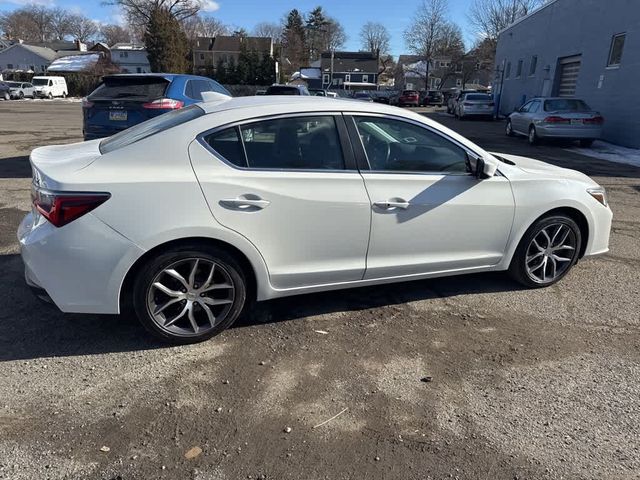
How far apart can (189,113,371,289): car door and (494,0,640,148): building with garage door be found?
51.3 ft

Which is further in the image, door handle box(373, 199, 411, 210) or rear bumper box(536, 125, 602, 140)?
rear bumper box(536, 125, 602, 140)

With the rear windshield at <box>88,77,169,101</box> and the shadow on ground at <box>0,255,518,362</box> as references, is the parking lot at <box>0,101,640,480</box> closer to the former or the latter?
the shadow on ground at <box>0,255,518,362</box>

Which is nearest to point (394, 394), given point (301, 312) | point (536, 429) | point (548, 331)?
point (536, 429)

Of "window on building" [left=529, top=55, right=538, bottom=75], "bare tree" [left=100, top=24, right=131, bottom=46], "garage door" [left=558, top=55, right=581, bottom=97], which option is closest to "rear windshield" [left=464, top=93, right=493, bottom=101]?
"window on building" [left=529, top=55, right=538, bottom=75]

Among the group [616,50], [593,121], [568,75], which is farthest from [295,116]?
[568,75]

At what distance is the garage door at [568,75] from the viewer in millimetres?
20978

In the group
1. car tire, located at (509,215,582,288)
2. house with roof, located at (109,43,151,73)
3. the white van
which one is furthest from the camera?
house with roof, located at (109,43,151,73)

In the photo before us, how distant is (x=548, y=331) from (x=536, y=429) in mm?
1265

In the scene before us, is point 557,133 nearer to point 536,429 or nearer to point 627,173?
point 627,173

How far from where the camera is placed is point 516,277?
4430 millimetres

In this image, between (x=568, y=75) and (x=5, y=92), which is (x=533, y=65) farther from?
(x=5, y=92)

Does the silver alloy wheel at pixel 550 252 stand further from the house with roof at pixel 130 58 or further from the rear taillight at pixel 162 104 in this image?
the house with roof at pixel 130 58

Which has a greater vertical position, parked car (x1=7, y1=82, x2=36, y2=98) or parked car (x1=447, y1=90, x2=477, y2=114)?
parked car (x1=447, y1=90, x2=477, y2=114)

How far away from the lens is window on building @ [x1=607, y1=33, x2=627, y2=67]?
16.9 m
